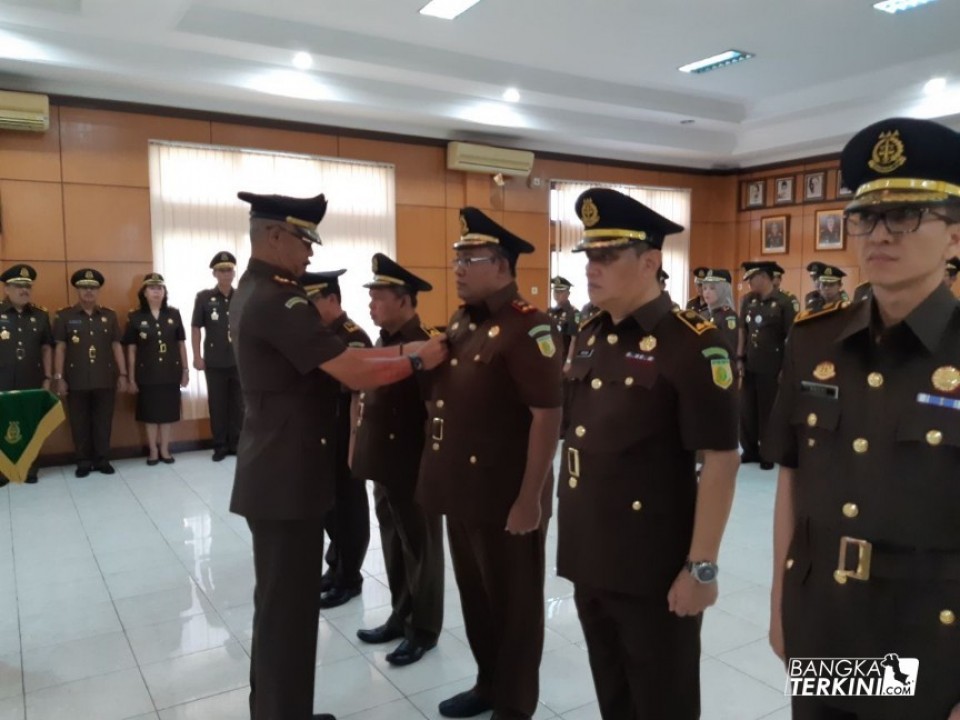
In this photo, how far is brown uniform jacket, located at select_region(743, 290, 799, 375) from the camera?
261 inches

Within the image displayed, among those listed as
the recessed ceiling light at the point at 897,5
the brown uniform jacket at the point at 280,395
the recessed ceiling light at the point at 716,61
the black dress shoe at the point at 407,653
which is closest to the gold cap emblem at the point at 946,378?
the brown uniform jacket at the point at 280,395

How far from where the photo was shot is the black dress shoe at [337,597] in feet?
11.9

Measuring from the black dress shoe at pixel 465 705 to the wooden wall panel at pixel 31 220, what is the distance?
607cm

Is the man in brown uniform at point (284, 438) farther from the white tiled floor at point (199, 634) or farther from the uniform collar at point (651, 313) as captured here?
the uniform collar at point (651, 313)

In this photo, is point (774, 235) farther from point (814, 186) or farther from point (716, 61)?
point (716, 61)

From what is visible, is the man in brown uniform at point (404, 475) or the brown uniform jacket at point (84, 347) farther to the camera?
the brown uniform jacket at point (84, 347)

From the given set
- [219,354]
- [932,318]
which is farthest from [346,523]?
[219,354]

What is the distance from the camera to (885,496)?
1281 mm

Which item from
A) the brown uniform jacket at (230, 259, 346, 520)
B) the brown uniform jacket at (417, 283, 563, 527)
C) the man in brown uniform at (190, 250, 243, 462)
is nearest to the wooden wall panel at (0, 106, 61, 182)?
the man in brown uniform at (190, 250, 243, 462)

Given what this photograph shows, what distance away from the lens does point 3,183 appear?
643cm

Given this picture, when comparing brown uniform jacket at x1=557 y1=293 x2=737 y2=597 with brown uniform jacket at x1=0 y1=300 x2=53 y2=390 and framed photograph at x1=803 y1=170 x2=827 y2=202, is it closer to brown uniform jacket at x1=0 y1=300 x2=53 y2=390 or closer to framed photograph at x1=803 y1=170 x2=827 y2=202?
brown uniform jacket at x1=0 y1=300 x2=53 y2=390

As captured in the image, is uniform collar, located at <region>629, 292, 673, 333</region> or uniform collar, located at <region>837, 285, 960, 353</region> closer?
uniform collar, located at <region>837, 285, 960, 353</region>

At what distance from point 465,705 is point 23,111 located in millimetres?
6347

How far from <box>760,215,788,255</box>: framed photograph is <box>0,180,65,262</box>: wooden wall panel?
9.11m
